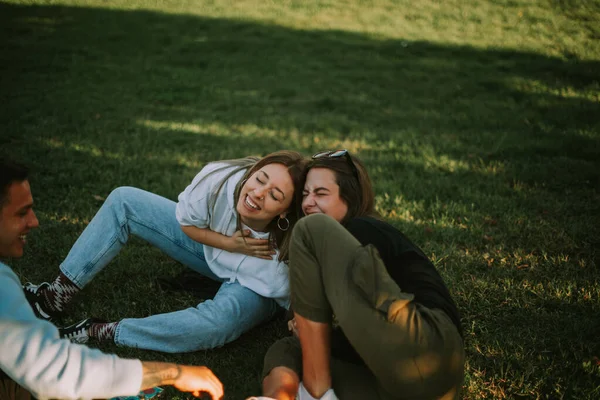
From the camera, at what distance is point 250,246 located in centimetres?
331

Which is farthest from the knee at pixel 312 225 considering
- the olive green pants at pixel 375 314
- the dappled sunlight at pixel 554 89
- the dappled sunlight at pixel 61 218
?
the dappled sunlight at pixel 554 89

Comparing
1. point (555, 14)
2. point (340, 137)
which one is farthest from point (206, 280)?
point (555, 14)

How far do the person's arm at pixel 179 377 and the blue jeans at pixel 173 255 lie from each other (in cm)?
95

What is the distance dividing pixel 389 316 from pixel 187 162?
4.91 m

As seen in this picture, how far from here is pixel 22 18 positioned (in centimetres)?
1236

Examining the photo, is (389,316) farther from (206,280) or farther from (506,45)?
(506,45)

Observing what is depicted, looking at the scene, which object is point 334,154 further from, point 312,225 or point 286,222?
point 312,225

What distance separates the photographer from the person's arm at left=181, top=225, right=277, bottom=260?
3320 mm

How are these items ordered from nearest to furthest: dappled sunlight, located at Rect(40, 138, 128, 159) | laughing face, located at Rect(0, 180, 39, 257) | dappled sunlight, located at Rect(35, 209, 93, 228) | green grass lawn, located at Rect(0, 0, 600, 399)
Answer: laughing face, located at Rect(0, 180, 39, 257), green grass lawn, located at Rect(0, 0, 600, 399), dappled sunlight, located at Rect(35, 209, 93, 228), dappled sunlight, located at Rect(40, 138, 128, 159)

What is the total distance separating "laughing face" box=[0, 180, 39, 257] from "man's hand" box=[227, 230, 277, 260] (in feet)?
4.83

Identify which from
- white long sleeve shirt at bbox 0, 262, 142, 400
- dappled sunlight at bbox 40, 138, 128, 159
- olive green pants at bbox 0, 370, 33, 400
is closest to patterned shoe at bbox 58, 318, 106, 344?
olive green pants at bbox 0, 370, 33, 400

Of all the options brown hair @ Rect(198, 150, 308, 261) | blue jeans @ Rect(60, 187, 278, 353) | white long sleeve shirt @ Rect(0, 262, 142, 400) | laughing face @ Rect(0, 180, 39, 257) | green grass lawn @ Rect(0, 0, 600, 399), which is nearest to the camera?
white long sleeve shirt @ Rect(0, 262, 142, 400)

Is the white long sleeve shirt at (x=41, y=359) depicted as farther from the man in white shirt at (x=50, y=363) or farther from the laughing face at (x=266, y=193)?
the laughing face at (x=266, y=193)

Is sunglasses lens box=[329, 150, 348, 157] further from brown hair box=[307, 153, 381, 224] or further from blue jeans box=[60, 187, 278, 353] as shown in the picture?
blue jeans box=[60, 187, 278, 353]
